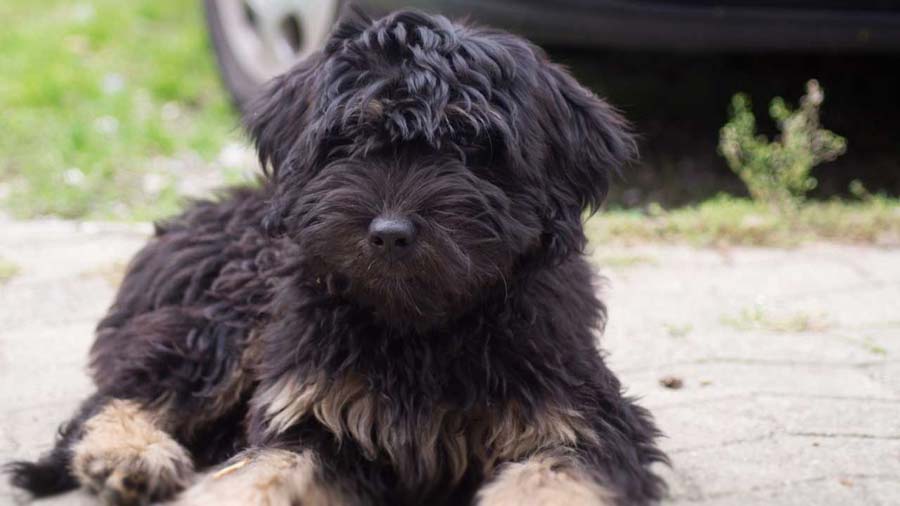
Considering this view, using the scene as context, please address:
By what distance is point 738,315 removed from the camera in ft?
16.3

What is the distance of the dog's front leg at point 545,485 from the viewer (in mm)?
2947

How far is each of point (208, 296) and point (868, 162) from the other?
15.2 feet

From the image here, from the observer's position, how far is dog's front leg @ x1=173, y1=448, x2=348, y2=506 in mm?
3031

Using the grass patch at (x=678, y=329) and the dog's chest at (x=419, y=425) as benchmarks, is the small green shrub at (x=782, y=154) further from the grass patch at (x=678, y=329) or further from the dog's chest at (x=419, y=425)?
the dog's chest at (x=419, y=425)

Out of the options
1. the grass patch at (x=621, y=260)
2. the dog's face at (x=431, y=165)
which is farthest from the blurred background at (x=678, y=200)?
the dog's face at (x=431, y=165)

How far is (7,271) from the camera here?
5352 millimetres

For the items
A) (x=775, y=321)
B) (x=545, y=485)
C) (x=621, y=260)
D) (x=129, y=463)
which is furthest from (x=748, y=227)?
(x=129, y=463)

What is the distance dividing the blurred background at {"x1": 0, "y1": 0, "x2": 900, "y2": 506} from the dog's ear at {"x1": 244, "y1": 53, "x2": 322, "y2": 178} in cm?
41

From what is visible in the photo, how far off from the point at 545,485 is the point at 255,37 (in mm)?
4992

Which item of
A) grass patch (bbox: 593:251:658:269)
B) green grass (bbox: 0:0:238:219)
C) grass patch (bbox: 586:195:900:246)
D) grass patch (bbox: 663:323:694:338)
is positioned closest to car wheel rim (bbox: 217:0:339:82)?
green grass (bbox: 0:0:238:219)

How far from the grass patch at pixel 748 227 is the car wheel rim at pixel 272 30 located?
1892 mm

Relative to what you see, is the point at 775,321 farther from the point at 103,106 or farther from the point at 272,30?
the point at 103,106

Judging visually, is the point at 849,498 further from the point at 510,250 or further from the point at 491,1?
the point at 491,1

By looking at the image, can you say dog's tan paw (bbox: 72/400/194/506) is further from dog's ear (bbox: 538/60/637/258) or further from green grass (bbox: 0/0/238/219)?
green grass (bbox: 0/0/238/219)
